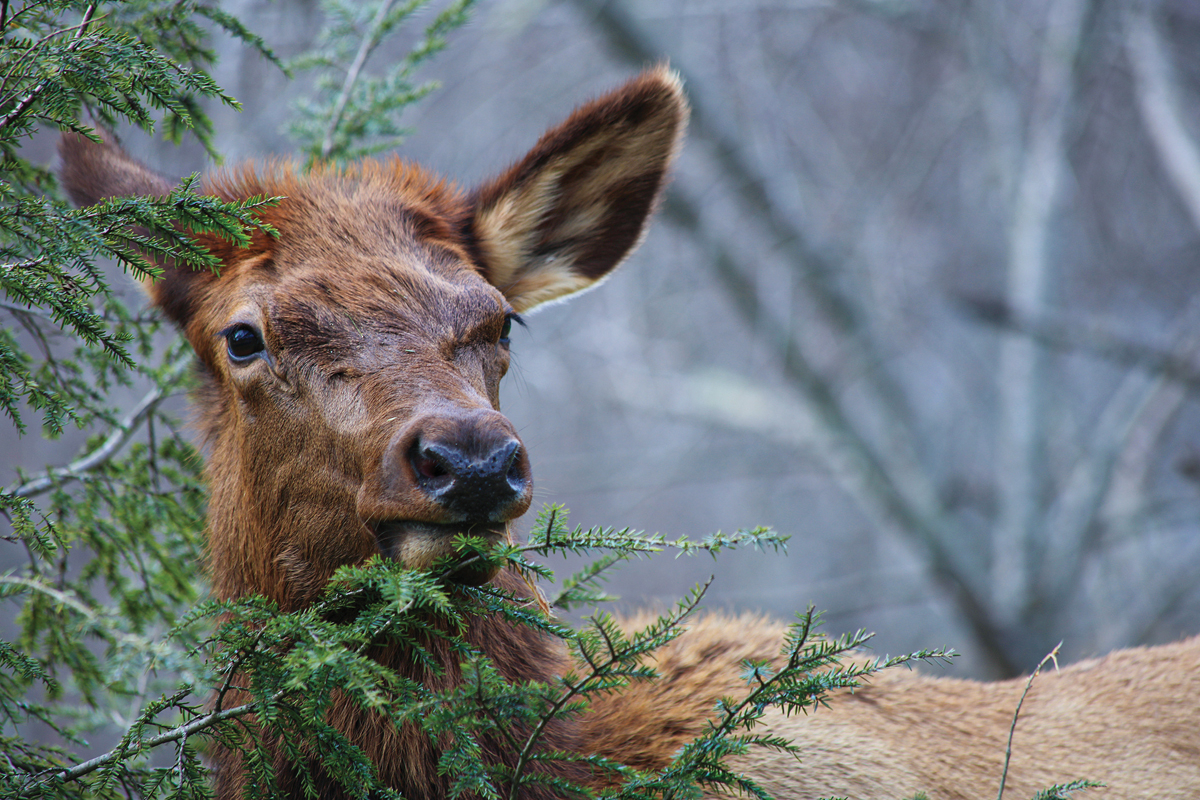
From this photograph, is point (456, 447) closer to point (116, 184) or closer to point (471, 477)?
point (471, 477)

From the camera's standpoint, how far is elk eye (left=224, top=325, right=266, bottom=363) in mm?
3008

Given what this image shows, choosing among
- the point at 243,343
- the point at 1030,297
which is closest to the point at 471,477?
the point at 243,343

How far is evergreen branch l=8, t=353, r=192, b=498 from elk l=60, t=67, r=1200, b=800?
0.68 metres

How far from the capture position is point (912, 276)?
14.6m

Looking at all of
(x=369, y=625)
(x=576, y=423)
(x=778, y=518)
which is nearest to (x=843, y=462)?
(x=778, y=518)

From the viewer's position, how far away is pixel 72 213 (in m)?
2.45

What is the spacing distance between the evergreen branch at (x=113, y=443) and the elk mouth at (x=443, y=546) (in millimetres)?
1872

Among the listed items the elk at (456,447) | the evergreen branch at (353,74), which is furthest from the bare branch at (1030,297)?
the evergreen branch at (353,74)

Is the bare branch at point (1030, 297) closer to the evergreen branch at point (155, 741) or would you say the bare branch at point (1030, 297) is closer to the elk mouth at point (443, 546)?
the elk mouth at point (443, 546)

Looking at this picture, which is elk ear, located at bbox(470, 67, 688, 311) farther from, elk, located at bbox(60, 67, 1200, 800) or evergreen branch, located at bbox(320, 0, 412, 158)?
evergreen branch, located at bbox(320, 0, 412, 158)

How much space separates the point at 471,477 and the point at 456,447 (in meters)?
0.08

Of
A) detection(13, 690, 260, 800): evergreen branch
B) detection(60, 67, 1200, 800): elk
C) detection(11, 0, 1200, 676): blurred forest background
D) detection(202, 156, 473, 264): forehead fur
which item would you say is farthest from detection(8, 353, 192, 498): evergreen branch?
detection(11, 0, 1200, 676): blurred forest background

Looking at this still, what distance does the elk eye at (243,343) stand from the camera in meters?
3.01

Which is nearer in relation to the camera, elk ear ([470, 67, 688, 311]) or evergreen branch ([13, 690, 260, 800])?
evergreen branch ([13, 690, 260, 800])
